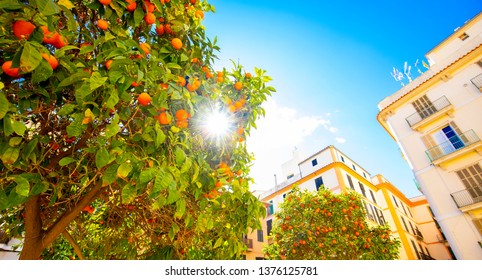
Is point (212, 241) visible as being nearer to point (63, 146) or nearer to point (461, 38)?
point (63, 146)

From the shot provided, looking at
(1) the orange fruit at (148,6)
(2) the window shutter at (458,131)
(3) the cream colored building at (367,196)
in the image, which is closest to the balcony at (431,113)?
(2) the window shutter at (458,131)

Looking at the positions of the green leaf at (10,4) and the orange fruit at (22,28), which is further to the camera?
the orange fruit at (22,28)

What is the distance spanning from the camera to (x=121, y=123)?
6.84 feet

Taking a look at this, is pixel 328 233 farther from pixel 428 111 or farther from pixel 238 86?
pixel 428 111

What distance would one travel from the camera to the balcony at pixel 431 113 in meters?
12.6

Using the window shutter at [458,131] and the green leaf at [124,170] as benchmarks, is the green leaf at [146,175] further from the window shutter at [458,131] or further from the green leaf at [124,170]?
the window shutter at [458,131]

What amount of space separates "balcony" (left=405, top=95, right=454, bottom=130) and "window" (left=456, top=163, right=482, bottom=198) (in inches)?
121

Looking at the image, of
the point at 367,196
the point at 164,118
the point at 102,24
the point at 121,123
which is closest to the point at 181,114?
the point at 164,118

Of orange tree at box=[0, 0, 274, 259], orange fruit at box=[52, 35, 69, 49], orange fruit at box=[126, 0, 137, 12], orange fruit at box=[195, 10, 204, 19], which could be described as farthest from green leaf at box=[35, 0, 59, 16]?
orange fruit at box=[195, 10, 204, 19]

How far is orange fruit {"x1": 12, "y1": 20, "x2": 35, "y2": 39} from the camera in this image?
1173 mm

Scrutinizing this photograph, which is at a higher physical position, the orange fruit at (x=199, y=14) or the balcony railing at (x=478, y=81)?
the balcony railing at (x=478, y=81)

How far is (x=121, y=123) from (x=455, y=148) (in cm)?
1623

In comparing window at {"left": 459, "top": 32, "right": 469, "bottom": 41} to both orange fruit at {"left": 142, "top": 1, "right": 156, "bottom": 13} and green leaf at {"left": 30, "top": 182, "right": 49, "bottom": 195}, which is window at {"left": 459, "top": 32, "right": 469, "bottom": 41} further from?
green leaf at {"left": 30, "top": 182, "right": 49, "bottom": 195}
